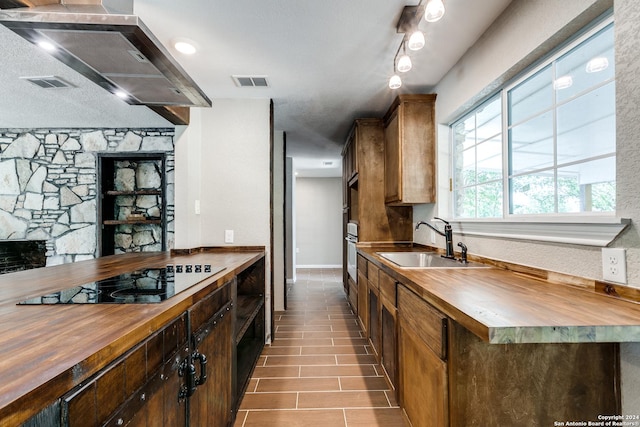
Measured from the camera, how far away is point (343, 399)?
2033mm

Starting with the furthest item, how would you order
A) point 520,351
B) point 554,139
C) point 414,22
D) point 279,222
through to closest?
1. point 279,222
2. point 414,22
3. point 554,139
4. point 520,351

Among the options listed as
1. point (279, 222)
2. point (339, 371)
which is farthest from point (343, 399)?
point (279, 222)

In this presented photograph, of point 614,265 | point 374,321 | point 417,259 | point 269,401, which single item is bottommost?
point 269,401

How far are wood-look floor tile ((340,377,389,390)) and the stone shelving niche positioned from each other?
9.73ft

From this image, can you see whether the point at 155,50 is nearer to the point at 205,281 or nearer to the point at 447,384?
the point at 205,281

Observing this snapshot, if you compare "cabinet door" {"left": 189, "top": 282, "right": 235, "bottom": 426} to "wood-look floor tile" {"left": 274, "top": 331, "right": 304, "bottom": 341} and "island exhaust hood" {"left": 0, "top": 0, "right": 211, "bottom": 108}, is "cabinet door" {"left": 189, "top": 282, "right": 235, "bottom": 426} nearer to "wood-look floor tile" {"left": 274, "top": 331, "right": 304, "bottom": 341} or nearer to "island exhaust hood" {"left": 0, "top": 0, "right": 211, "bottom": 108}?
"island exhaust hood" {"left": 0, "top": 0, "right": 211, "bottom": 108}

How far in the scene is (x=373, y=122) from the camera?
3498 mm

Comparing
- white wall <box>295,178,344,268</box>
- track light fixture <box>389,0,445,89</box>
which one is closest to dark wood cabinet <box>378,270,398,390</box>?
track light fixture <box>389,0,445,89</box>

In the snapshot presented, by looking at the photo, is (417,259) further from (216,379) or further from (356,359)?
(216,379)

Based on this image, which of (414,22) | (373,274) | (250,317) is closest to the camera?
(414,22)

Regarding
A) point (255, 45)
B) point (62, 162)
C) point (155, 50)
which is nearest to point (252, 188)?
point (255, 45)

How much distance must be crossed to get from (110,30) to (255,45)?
1166 millimetres

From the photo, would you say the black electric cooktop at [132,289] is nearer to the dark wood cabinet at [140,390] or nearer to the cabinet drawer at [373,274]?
the dark wood cabinet at [140,390]

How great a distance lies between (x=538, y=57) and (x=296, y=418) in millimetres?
2471
